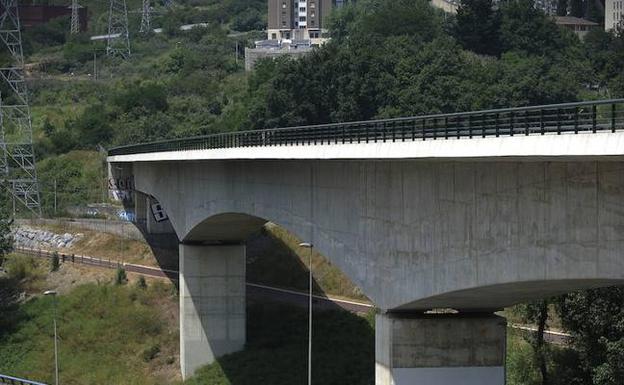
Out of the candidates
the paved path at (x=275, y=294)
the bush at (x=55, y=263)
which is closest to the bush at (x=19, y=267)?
the bush at (x=55, y=263)

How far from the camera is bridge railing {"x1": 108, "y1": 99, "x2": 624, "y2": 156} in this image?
103ft

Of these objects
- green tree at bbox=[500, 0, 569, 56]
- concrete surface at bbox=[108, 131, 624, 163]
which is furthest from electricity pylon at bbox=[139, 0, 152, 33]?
concrete surface at bbox=[108, 131, 624, 163]

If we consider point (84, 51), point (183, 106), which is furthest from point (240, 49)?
point (183, 106)

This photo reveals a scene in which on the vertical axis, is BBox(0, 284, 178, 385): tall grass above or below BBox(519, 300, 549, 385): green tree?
below

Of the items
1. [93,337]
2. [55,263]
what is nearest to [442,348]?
[93,337]

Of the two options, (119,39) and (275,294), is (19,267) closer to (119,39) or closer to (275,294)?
(275,294)

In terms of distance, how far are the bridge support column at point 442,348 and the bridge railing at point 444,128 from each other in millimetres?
5289

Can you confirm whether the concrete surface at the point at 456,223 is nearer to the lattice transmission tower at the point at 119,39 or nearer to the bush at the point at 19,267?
the bush at the point at 19,267

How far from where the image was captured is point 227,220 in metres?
67.8

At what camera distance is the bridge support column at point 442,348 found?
42656 mm

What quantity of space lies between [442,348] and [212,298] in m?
31.8

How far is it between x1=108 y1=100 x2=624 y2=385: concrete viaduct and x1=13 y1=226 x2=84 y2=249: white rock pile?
33500mm

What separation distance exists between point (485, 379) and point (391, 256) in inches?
175

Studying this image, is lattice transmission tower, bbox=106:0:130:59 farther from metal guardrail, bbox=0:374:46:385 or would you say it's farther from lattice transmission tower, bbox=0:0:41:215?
metal guardrail, bbox=0:374:46:385
